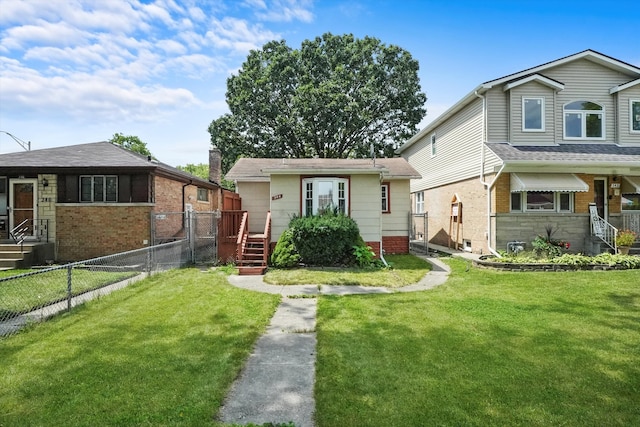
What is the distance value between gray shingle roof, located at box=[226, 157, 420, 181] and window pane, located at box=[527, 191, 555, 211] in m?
4.61

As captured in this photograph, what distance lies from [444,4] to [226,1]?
7.54 metres

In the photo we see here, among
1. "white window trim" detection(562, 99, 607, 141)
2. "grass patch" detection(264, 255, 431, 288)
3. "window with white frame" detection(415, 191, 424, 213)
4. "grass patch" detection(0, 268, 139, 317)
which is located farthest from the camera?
"window with white frame" detection(415, 191, 424, 213)

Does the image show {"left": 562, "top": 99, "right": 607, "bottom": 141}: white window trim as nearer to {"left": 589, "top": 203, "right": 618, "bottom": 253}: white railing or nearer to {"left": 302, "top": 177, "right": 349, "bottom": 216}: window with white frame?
{"left": 589, "top": 203, "right": 618, "bottom": 253}: white railing

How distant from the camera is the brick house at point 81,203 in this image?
13.3 m

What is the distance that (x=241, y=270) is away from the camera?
1090 centimetres

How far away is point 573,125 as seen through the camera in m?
14.5

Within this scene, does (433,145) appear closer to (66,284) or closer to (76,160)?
(76,160)

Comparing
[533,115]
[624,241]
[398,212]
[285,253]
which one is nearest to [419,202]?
[398,212]

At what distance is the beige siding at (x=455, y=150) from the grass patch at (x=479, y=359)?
333 inches

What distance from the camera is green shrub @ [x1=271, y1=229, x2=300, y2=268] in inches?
457

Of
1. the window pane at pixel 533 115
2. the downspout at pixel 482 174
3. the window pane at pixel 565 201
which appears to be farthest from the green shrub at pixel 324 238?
the window pane at pixel 533 115

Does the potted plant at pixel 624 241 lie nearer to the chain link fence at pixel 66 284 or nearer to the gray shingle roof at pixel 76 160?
the chain link fence at pixel 66 284

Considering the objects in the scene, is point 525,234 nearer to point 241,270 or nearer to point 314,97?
point 241,270

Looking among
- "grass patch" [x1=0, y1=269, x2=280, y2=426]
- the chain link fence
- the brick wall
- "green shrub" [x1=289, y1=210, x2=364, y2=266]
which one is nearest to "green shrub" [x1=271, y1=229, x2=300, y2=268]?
"green shrub" [x1=289, y1=210, x2=364, y2=266]
